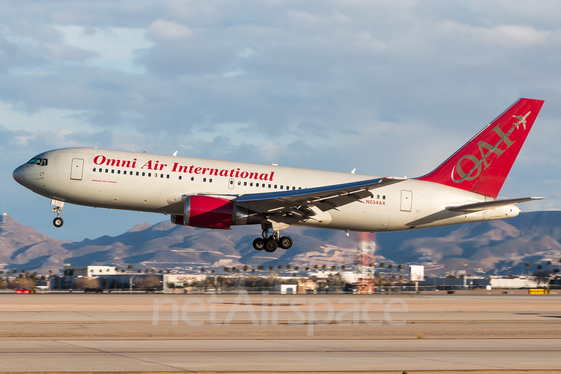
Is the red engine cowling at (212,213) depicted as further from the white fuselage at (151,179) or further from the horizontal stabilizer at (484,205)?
the horizontal stabilizer at (484,205)

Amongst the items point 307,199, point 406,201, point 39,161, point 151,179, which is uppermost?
point 39,161

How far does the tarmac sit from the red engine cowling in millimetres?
4897

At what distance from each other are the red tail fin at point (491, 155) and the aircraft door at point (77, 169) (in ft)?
73.0

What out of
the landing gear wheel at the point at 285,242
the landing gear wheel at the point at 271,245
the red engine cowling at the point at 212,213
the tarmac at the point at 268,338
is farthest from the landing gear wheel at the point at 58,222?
the landing gear wheel at the point at 285,242

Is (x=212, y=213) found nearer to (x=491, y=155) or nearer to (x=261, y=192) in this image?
(x=261, y=192)

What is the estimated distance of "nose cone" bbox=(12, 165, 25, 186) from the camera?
3844 cm

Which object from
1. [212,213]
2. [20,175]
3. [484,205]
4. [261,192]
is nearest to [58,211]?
[20,175]

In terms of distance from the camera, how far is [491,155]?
44562 millimetres

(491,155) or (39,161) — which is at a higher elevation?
(491,155)

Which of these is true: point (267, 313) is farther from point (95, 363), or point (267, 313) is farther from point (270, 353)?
point (95, 363)

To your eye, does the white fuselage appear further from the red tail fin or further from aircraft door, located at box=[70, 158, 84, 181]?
the red tail fin

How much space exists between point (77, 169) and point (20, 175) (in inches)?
151

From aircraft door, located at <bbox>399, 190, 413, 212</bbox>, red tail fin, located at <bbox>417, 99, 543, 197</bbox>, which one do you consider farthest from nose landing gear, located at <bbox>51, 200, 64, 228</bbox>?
red tail fin, located at <bbox>417, 99, 543, 197</bbox>

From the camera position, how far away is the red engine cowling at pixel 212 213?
3653 cm
